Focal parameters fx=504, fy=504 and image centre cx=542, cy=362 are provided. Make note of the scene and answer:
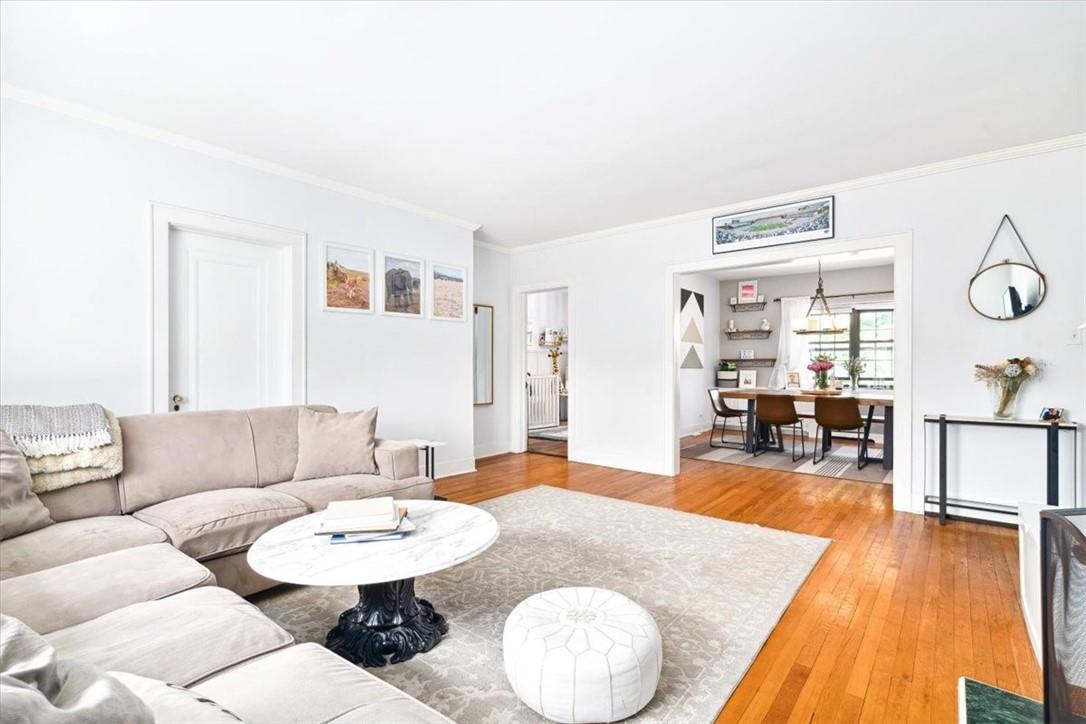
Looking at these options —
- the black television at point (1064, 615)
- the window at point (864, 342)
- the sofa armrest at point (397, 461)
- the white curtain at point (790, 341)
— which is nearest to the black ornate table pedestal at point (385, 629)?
the sofa armrest at point (397, 461)

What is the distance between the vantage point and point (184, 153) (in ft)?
10.8

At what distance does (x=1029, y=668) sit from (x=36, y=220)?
199 inches

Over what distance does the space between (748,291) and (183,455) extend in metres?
7.90

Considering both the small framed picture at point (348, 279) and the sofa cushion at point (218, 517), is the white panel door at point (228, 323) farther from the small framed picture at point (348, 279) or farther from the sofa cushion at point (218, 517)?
the sofa cushion at point (218, 517)

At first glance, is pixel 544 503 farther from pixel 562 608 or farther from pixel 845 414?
pixel 845 414

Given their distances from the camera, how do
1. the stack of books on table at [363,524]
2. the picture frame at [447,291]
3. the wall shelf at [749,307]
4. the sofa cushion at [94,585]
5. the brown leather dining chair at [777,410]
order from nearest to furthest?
the sofa cushion at [94,585] < the stack of books on table at [363,524] < the picture frame at [447,291] < the brown leather dining chair at [777,410] < the wall shelf at [749,307]

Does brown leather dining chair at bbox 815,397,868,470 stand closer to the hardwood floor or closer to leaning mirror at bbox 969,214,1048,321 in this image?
the hardwood floor

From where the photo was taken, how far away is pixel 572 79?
101 inches

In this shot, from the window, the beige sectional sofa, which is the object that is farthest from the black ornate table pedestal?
the window

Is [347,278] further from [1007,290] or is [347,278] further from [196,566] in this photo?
[1007,290]

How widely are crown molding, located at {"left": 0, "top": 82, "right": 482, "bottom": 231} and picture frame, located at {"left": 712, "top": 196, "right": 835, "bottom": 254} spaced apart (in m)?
2.74

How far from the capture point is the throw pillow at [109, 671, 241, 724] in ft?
2.54

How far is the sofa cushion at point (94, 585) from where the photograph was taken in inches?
56.1

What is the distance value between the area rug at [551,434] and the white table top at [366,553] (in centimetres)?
516
